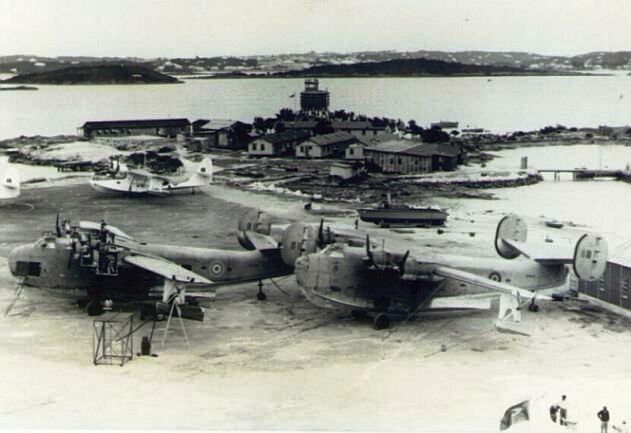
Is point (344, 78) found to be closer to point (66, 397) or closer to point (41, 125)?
point (41, 125)

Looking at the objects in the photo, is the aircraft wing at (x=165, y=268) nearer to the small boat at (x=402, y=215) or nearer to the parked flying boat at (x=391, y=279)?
the parked flying boat at (x=391, y=279)

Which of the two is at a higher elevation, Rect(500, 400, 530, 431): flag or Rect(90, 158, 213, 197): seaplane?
Rect(90, 158, 213, 197): seaplane

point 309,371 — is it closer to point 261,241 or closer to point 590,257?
point 261,241

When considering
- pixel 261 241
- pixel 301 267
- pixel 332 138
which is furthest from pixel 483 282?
pixel 332 138

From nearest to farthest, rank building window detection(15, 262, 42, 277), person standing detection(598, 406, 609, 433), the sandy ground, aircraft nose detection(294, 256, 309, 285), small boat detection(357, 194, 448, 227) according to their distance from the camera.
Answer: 1. the sandy ground
2. person standing detection(598, 406, 609, 433)
3. aircraft nose detection(294, 256, 309, 285)
4. building window detection(15, 262, 42, 277)
5. small boat detection(357, 194, 448, 227)

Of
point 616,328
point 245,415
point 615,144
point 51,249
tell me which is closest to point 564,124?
point 615,144

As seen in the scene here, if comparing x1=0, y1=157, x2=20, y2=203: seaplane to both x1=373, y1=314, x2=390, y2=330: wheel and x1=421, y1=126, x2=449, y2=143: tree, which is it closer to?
x1=373, y1=314, x2=390, y2=330: wheel

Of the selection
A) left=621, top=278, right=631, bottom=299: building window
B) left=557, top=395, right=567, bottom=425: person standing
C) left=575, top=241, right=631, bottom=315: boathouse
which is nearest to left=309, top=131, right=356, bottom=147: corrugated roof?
left=575, top=241, right=631, bottom=315: boathouse
